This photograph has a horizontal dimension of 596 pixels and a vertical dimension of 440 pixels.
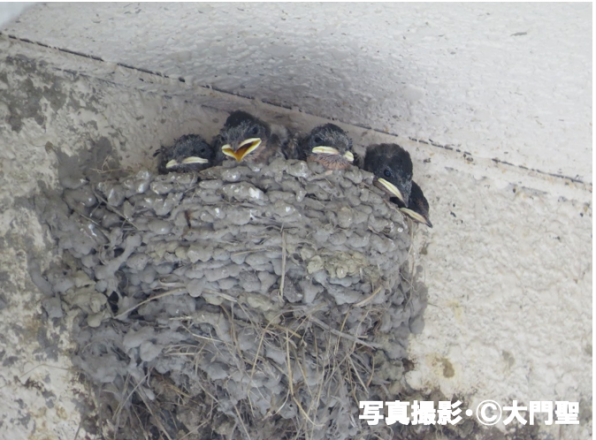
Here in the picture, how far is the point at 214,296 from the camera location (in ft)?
8.18

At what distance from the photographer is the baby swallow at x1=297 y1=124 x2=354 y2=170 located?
8.80 feet

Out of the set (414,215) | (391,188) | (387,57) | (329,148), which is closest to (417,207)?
(414,215)

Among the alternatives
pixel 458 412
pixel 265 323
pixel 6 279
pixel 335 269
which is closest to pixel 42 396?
pixel 6 279

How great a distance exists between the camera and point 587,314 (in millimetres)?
3258

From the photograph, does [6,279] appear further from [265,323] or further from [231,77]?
[231,77]

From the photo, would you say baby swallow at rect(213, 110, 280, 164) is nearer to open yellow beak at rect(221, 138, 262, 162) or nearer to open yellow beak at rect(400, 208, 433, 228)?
open yellow beak at rect(221, 138, 262, 162)

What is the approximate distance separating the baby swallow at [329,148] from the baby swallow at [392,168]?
14cm

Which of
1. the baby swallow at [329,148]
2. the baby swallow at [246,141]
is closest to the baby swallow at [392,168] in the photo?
the baby swallow at [329,148]

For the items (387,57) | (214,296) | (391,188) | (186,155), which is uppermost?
(387,57)

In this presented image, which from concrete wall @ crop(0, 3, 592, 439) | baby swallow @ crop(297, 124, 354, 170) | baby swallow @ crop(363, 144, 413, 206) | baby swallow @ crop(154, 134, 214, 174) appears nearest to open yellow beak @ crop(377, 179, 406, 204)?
baby swallow @ crop(363, 144, 413, 206)

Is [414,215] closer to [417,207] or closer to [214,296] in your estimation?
[417,207]

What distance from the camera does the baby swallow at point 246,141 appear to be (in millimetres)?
2647

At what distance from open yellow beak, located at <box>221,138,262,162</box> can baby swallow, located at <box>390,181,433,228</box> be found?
Answer: 22.1 inches

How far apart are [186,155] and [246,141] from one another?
23 centimetres
